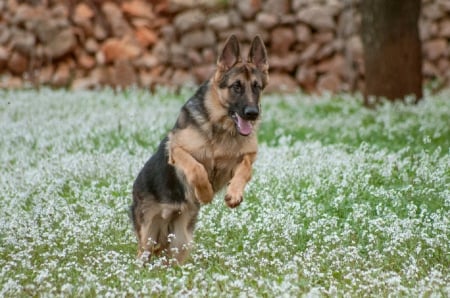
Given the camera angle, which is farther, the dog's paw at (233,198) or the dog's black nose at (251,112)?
the dog's black nose at (251,112)

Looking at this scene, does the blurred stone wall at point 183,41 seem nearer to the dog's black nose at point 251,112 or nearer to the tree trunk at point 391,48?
the tree trunk at point 391,48

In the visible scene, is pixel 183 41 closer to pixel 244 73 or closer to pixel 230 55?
pixel 230 55

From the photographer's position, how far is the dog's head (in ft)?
26.5

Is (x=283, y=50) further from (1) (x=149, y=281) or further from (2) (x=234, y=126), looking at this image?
(1) (x=149, y=281)

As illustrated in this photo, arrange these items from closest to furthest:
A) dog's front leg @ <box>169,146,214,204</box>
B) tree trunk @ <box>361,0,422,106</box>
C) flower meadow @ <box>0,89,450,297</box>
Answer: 1. flower meadow @ <box>0,89,450,297</box>
2. dog's front leg @ <box>169,146,214,204</box>
3. tree trunk @ <box>361,0,422,106</box>

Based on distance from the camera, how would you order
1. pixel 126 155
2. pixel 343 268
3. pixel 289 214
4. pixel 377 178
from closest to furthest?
pixel 343 268 → pixel 289 214 → pixel 377 178 → pixel 126 155

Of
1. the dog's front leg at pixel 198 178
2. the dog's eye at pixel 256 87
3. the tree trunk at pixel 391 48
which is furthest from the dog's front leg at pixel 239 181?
the tree trunk at pixel 391 48

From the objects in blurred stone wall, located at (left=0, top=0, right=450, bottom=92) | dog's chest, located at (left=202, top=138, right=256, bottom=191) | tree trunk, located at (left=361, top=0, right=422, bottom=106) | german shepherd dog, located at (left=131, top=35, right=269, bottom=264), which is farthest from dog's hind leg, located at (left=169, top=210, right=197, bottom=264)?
blurred stone wall, located at (left=0, top=0, right=450, bottom=92)

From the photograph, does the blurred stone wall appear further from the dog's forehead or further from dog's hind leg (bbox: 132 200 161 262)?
dog's hind leg (bbox: 132 200 161 262)

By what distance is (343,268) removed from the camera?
7.49 meters

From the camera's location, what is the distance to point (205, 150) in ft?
26.9

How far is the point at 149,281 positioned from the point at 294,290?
106 cm

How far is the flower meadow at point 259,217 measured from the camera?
22.5 ft

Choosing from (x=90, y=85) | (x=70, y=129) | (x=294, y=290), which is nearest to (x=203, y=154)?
(x=294, y=290)
